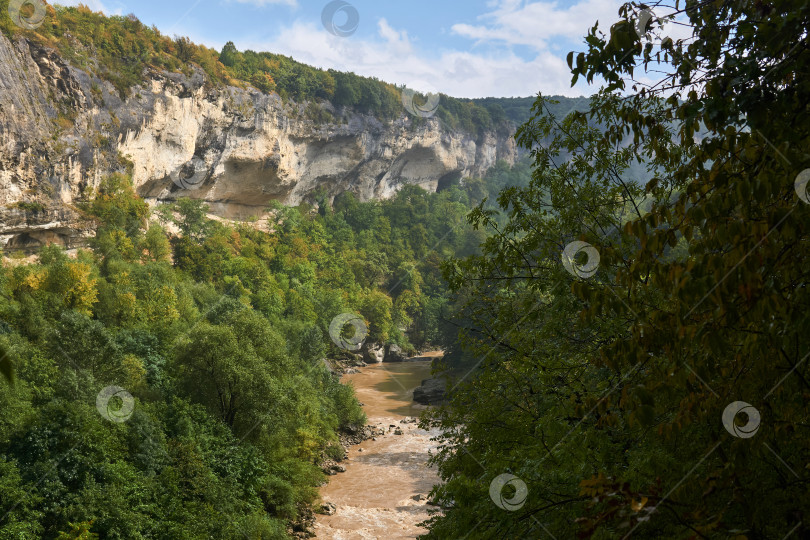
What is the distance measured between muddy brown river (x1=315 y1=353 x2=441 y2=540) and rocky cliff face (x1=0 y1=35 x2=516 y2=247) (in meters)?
18.0

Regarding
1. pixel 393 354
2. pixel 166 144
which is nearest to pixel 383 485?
pixel 393 354

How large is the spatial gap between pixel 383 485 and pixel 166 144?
25.7 m

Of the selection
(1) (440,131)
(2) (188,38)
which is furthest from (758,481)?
(1) (440,131)

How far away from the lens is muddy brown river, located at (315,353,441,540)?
15.0 meters

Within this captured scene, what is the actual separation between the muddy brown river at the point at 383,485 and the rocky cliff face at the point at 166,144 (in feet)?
58.9

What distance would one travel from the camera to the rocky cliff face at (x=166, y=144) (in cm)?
2511

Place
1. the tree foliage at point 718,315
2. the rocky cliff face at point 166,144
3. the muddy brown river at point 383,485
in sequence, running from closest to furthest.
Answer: the tree foliage at point 718,315 → the muddy brown river at point 383,485 → the rocky cliff face at point 166,144

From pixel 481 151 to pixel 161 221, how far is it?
5068cm

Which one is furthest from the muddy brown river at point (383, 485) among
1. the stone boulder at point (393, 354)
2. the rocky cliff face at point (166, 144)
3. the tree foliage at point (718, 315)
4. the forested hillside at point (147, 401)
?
the rocky cliff face at point (166, 144)

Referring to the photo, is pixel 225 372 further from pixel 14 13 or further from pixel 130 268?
pixel 14 13

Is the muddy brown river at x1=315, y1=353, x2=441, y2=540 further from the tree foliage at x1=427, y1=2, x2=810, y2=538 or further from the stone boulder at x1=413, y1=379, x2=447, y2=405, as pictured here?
the tree foliage at x1=427, y1=2, x2=810, y2=538

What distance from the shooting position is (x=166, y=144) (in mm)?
34469

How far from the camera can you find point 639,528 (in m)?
2.52

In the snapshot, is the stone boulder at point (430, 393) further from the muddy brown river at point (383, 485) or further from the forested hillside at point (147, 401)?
the forested hillside at point (147, 401)
